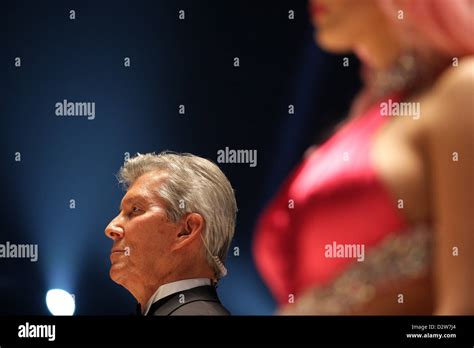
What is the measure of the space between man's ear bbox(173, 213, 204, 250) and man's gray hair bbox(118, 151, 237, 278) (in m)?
0.03

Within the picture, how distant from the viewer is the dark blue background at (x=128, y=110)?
4547 mm

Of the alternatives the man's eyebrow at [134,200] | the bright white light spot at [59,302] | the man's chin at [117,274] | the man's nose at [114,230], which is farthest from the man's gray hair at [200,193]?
the bright white light spot at [59,302]

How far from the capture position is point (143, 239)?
14.2 ft

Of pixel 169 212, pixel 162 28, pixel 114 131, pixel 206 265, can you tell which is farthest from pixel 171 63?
pixel 206 265

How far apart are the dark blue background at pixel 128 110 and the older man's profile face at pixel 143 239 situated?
0.22 m

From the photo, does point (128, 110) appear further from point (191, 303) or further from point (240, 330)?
point (240, 330)

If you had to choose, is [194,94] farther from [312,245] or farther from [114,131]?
[312,245]

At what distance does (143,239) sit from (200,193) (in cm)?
40

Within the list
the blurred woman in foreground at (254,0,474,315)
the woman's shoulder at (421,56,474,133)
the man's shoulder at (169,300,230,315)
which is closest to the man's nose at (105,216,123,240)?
the man's shoulder at (169,300,230,315)

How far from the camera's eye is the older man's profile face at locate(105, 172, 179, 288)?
169 inches

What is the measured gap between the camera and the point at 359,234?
14.2 feet

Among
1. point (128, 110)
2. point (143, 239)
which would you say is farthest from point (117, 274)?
point (128, 110)

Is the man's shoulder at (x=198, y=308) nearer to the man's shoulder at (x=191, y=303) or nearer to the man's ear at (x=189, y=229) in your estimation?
the man's shoulder at (x=191, y=303)

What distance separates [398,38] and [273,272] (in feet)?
4.79
